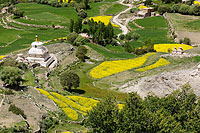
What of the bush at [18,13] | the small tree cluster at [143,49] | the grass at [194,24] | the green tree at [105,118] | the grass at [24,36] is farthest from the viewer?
the bush at [18,13]

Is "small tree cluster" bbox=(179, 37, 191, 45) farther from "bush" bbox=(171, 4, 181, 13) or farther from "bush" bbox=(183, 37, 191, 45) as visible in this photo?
"bush" bbox=(171, 4, 181, 13)

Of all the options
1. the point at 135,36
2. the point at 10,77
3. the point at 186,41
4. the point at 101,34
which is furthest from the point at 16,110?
the point at 186,41

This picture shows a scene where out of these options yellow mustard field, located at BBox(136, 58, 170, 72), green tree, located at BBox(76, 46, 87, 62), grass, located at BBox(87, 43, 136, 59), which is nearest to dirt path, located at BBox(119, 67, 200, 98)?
yellow mustard field, located at BBox(136, 58, 170, 72)

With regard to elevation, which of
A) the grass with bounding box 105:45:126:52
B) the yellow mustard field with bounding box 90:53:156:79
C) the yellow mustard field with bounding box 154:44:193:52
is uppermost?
the yellow mustard field with bounding box 90:53:156:79

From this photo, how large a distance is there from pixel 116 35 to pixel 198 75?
80353 mm

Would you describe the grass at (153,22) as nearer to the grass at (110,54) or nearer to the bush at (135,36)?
the bush at (135,36)

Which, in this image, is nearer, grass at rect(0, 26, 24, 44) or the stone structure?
the stone structure

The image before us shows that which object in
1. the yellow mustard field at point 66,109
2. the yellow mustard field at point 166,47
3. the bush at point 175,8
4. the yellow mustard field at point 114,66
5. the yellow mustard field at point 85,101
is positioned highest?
the bush at point 175,8

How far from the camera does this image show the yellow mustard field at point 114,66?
87631mm

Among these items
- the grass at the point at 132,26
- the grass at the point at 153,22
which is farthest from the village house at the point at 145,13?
the grass at the point at 132,26

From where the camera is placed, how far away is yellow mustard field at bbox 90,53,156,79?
87.6 metres

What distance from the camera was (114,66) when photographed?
9381cm

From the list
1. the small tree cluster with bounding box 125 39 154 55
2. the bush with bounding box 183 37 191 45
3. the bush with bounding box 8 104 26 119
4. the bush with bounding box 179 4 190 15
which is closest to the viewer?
the bush with bounding box 8 104 26 119

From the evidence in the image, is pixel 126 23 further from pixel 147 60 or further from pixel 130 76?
pixel 130 76
